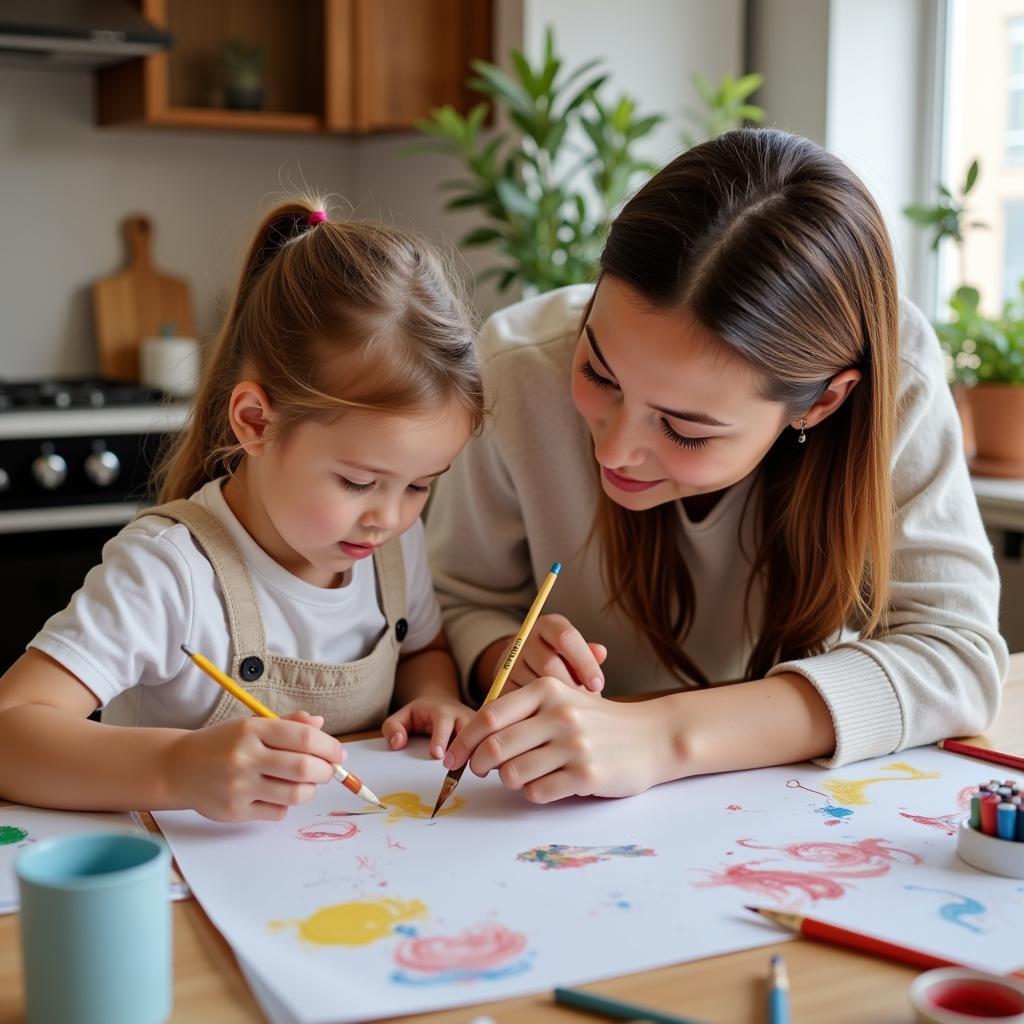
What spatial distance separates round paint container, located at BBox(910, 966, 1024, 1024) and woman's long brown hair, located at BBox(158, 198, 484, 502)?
623 mm

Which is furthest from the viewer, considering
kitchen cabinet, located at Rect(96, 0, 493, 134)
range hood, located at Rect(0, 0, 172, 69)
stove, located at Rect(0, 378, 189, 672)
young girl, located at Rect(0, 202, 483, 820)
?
kitchen cabinet, located at Rect(96, 0, 493, 134)

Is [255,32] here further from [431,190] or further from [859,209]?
[859,209]

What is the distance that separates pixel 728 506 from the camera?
1.40m

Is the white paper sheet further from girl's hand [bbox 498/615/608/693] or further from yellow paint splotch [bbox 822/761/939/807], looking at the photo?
girl's hand [bbox 498/615/608/693]

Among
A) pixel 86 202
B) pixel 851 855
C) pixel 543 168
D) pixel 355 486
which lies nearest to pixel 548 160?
pixel 543 168

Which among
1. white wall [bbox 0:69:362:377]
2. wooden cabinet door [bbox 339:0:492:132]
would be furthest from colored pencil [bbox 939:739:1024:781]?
white wall [bbox 0:69:362:377]

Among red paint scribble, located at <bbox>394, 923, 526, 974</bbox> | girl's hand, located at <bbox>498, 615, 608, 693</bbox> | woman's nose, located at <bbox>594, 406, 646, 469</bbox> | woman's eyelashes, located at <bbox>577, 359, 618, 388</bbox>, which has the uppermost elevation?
woman's eyelashes, located at <bbox>577, 359, 618, 388</bbox>

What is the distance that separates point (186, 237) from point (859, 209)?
234 cm

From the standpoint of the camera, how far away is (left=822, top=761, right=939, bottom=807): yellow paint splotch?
3.31 ft

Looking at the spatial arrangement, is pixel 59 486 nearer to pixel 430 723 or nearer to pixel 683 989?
pixel 430 723

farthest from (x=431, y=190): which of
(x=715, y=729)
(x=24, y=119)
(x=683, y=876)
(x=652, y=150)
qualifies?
(x=683, y=876)

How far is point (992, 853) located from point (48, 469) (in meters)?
1.98

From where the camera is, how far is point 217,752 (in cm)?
92

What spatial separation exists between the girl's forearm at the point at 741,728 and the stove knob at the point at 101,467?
167 cm
